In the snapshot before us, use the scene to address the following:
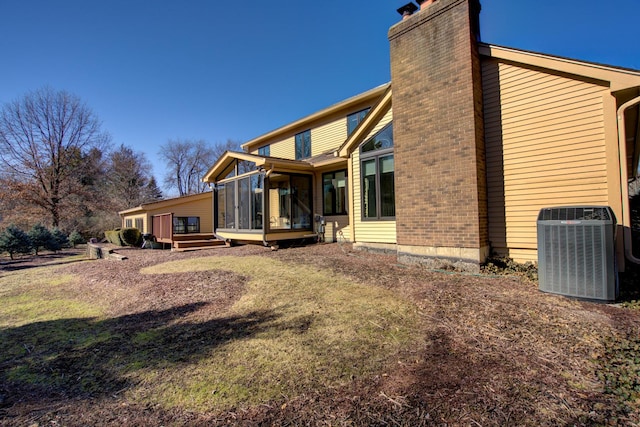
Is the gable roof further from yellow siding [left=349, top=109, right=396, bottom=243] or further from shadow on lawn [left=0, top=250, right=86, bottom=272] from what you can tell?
shadow on lawn [left=0, top=250, right=86, bottom=272]

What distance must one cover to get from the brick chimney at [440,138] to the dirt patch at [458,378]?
1766 mm

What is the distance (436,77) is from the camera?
674 centimetres

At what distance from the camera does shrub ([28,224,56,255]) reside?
16.7 m

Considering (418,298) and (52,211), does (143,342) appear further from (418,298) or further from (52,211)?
A: (52,211)

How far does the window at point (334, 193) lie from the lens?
11500mm

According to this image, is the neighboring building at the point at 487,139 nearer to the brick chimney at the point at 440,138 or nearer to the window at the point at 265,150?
the brick chimney at the point at 440,138

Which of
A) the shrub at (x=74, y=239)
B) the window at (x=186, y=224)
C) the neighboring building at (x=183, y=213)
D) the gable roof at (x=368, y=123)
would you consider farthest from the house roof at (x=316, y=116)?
the shrub at (x=74, y=239)

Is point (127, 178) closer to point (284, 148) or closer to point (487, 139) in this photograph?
point (284, 148)

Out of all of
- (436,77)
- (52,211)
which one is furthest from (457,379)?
(52,211)

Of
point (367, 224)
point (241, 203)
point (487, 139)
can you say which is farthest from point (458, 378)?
point (241, 203)

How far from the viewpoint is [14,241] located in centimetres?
1527

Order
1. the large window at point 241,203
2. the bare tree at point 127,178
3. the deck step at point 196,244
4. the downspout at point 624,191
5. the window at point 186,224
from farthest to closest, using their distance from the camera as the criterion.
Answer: the bare tree at point 127,178, the window at point 186,224, the deck step at point 196,244, the large window at point 241,203, the downspout at point 624,191

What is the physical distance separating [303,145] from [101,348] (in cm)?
1281

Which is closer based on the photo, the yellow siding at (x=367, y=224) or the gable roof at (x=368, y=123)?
the yellow siding at (x=367, y=224)
